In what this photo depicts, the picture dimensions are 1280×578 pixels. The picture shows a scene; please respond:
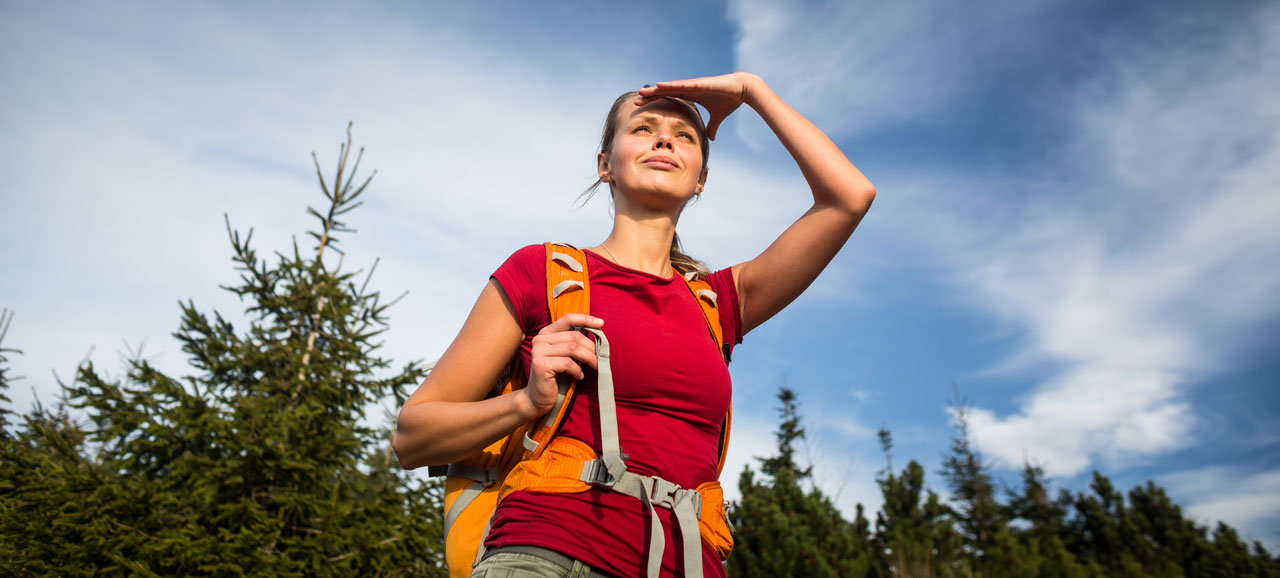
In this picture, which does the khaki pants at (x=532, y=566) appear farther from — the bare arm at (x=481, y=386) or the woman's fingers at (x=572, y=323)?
the woman's fingers at (x=572, y=323)

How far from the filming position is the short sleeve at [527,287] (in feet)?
6.51

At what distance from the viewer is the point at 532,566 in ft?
5.10

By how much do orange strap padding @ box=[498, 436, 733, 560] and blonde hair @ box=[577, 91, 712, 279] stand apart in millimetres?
829

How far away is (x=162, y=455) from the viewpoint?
6051 mm

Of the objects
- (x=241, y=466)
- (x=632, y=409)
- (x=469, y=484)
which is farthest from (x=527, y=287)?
(x=241, y=466)

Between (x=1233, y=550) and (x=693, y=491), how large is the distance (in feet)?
98.3

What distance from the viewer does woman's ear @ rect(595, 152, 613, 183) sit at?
8.86 ft

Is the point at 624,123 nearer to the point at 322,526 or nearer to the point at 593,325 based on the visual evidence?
the point at 593,325

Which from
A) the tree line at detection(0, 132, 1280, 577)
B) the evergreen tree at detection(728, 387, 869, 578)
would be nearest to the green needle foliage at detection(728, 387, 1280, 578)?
the evergreen tree at detection(728, 387, 869, 578)

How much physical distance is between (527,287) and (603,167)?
90 cm

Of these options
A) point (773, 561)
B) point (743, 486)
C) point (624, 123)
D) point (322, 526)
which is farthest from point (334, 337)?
point (743, 486)

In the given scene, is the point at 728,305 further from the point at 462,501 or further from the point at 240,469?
the point at 240,469

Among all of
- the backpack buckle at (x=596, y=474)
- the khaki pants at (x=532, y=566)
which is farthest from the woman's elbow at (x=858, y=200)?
the khaki pants at (x=532, y=566)

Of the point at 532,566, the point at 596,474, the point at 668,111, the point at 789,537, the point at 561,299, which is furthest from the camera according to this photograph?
the point at 789,537
